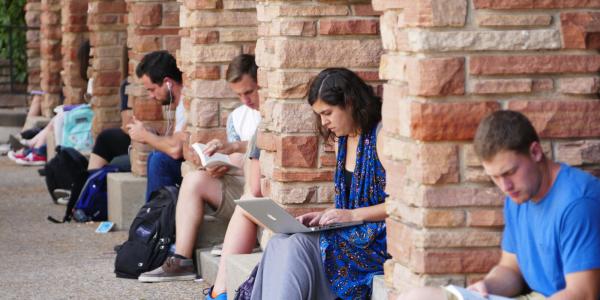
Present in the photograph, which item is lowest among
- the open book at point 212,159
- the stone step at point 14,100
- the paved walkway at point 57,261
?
the stone step at point 14,100

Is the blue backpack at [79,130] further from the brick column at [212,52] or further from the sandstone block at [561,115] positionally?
the sandstone block at [561,115]

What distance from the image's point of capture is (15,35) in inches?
893

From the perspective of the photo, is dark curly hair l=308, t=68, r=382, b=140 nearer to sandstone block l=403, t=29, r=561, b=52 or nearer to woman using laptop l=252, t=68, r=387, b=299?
woman using laptop l=252, t=68, r=387, b=299

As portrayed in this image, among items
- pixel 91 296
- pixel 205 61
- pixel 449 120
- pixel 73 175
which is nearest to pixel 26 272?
pixel 91 296

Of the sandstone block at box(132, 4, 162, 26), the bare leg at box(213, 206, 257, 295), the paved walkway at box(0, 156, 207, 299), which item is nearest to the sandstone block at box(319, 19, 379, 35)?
the bare leg at box(213, 206, 257, 295)

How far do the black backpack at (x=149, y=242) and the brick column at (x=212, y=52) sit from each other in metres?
0.63

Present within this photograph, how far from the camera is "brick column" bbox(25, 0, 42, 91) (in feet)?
70.1

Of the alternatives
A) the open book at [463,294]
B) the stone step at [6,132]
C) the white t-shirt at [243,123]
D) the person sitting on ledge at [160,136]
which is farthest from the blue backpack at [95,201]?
the stone step at [6,132]

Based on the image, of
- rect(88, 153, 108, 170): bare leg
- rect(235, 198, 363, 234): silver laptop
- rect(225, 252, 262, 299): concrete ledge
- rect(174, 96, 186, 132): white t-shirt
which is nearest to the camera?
rect(235, 198, 363, 234): silver laptop

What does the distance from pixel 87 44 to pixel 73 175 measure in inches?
89.0

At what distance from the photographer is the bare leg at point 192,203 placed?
26.6 ft

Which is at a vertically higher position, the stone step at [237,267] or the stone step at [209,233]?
the stone step at [237,267]

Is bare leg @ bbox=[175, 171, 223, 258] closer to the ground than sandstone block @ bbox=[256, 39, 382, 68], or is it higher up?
closer to the ground

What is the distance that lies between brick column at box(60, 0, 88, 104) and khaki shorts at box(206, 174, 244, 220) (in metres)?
6.61
